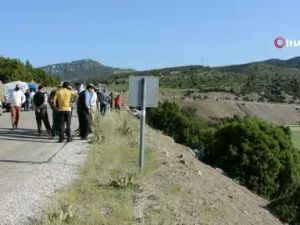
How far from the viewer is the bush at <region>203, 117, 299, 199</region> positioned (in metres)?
50.5

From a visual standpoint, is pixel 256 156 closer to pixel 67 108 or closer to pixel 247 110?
pixel 67 108

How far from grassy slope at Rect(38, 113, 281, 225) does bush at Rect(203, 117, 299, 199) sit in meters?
31.2

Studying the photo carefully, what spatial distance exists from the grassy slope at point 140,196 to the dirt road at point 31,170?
33 centimetres

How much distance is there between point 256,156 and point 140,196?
4323 cm

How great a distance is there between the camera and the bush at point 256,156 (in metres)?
50.5

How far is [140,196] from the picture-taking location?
11484mm

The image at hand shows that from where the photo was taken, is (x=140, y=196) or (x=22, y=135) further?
(x=22, y=135)

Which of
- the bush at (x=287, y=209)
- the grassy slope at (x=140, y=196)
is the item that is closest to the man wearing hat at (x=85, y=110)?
the grassy slope at (x=140, y=196)

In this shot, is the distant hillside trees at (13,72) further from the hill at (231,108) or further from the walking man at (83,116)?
the walking man at (83,116)

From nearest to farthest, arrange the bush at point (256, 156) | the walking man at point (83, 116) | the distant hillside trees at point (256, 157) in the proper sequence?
the walking man at point (83, 116) < the distant hillside trees at point (256, 157) < the bush at point (256, 156)

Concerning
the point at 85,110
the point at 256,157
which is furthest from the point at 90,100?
the point at 256,157

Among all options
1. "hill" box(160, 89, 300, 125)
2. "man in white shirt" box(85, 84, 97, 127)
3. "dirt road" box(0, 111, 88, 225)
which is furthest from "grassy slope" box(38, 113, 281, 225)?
"hill" box(160, 89, 300, 125)

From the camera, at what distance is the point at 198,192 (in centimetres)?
1397

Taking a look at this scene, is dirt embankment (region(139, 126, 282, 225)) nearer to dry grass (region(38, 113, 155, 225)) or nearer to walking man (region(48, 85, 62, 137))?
dry grass (region(38, 113, 155, 225))
